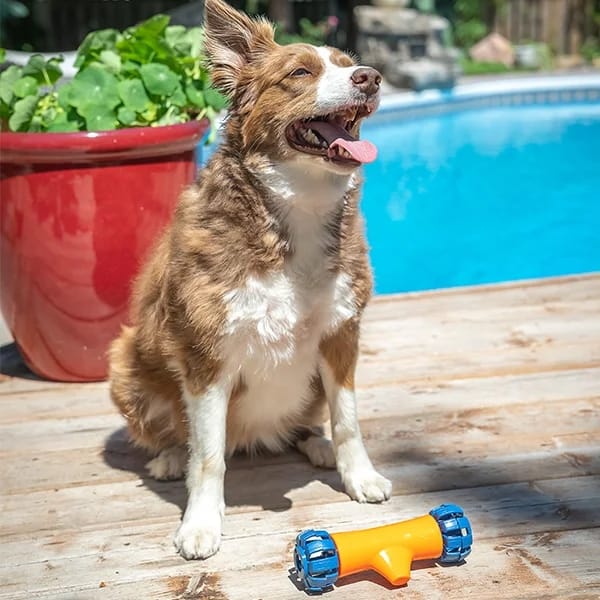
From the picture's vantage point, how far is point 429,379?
3.49m

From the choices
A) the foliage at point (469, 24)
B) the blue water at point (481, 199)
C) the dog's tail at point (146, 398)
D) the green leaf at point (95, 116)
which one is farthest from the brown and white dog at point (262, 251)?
the foliage at point (469, 24)

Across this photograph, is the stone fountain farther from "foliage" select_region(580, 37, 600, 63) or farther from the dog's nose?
the dog's nose

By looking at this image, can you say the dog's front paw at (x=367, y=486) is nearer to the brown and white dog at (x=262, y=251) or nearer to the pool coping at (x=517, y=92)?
the brown and white dog at (x=262, y=251)

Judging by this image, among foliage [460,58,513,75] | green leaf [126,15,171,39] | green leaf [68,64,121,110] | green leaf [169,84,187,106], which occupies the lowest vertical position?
foliage [460,58,513,75]

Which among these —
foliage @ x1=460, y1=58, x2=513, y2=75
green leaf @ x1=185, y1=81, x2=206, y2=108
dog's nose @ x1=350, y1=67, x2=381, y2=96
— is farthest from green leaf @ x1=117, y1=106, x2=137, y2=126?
foliage @ x1=460, y1=58, x2=513, y2=75

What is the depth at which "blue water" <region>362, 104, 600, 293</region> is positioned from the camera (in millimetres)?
6465

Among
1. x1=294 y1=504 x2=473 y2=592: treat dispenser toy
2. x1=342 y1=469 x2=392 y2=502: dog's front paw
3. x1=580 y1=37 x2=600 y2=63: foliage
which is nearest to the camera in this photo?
x1=294 y1=504 x2=473 y2=592: treat dispenser toy

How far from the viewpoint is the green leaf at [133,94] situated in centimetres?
338

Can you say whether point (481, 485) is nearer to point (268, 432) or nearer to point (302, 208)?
point (268, 432)

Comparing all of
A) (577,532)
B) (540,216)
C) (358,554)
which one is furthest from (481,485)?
(540,216)

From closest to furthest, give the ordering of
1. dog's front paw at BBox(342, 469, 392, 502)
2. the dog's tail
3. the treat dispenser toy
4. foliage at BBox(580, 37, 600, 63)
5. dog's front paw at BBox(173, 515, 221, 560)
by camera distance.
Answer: the treat dispenser toy < dog's front paw at BBox(173, 515, 221, 560) < dog's front paw at BBox(342, 469, 392, 502) < the dog's tail < foliage at BBox(580, 37, 600, 63)

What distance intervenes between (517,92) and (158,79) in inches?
367

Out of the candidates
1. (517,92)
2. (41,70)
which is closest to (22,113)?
(41,70)

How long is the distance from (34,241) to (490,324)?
74.9 inches
